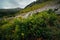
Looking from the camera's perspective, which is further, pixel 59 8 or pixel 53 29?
pixel 59 8

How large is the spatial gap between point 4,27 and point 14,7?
38.0 feet

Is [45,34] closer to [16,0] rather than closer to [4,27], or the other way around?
[4,27]

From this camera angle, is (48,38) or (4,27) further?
(4,27)

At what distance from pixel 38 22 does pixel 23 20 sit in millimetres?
983

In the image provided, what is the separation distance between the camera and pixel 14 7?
2638 cm

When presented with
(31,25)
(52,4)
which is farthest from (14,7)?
(31,25)

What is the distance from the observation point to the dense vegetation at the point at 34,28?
1343cm

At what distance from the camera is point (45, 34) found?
43.9 feet

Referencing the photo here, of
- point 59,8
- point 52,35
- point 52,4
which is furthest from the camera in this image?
point 52,4

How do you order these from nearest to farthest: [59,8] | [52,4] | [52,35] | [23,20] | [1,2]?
[52,35], [23,20], [59,8], [52,4], [1,2]

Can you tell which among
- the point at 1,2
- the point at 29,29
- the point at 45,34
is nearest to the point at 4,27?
the point at 29,29

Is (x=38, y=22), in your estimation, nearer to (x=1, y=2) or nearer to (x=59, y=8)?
(x=59, y=8)

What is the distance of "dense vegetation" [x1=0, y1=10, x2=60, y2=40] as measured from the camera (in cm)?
1343

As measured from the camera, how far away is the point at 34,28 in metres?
13.7
